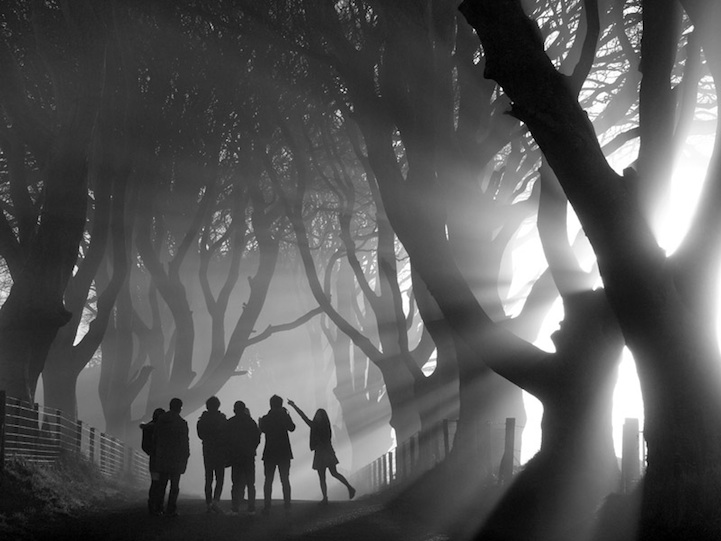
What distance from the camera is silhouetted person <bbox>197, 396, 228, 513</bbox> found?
554 inches

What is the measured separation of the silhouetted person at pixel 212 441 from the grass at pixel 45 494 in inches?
58.8

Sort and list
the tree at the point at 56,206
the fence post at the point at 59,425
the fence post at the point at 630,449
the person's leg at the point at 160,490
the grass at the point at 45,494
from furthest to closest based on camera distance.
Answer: the fence post at the point at 59,425 < the tree at the point at 56,206 < the person's leg at the point at 160,490 < the fence post at the point at 630,449 < the grass at the point at 45,494

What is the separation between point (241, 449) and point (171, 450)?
113 centimetres

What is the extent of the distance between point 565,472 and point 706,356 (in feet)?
10.5

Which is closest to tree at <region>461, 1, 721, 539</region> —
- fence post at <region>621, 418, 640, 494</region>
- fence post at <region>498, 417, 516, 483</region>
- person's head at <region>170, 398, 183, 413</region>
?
fence post at <region>621, 418, 640, 494</region>

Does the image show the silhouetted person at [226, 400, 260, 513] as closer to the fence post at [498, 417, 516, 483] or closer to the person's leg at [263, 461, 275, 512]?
the person's leg at [263, 461, 275, 512]

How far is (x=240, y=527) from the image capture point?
37.7 ft

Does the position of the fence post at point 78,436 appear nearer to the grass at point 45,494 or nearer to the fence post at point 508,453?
the grass at point 45,494

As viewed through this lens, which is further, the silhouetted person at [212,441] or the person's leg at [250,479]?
the person's leg at [250,479]

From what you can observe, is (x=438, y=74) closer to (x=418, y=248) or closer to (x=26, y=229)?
(x=418, y=248)

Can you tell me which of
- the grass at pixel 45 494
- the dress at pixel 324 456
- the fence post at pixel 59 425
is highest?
the fence post at pixel 59 425

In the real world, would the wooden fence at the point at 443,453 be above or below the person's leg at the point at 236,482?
above

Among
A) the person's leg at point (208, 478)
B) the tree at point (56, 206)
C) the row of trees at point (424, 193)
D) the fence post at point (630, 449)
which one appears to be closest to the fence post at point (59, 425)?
the tree at point (56, 206)

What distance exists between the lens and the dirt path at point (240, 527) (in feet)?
32.5
